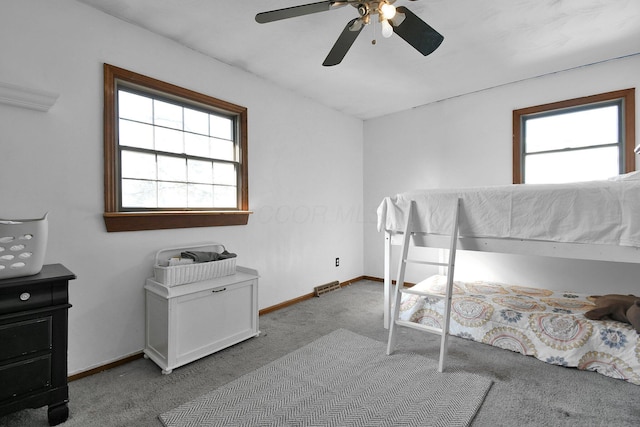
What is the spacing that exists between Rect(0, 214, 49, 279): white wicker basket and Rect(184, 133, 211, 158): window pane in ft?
4.40

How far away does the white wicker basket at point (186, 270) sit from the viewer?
2.25 m

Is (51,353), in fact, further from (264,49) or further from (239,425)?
(264,49)

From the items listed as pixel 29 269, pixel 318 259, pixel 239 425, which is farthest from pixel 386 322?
pixel 29 269

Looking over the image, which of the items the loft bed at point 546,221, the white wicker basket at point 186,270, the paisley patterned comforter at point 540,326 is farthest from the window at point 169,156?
the paisley patterned comforter at point 540,326

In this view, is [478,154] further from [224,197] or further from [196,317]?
[196,317]

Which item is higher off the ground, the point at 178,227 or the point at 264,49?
the point at 264,49

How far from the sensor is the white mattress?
1.82m

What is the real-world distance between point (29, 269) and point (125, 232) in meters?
0.72

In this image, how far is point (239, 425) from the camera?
63.6 inches

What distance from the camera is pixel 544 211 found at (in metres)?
2.05

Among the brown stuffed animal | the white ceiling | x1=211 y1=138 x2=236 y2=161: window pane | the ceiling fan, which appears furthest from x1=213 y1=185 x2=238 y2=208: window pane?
the brown stuffed animal

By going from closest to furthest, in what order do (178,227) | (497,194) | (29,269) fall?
(29,269) < (497,194) < (178,227)

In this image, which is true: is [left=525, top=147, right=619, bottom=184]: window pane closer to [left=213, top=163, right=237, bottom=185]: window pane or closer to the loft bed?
the loft bed

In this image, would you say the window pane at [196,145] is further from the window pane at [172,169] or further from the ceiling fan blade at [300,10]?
the ceiling fan blade at [300,10]
